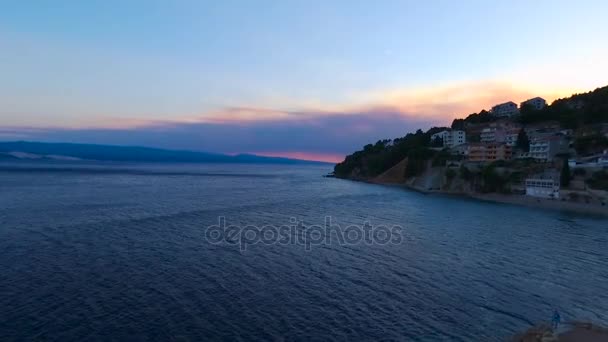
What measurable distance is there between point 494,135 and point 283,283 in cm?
9834

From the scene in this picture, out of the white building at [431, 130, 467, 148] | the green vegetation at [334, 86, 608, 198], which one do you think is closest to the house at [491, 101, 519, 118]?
the green vegetation at [334, 86, 608, 198]

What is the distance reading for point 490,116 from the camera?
443 feet

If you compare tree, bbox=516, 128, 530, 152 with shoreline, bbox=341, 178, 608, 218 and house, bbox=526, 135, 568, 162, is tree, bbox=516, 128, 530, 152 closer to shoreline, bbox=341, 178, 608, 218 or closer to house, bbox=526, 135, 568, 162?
house, bbox=526, 135, 568, 162

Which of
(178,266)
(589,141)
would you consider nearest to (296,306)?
(178,266)

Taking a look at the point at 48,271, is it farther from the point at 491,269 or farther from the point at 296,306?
the point at 491,269

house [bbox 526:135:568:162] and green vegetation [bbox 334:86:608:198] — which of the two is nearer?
green vegetation [bbox 334:86:608:198]

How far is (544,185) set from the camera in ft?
200

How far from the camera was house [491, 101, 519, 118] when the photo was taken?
132750 mm

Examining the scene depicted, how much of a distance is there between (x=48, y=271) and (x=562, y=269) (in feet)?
106

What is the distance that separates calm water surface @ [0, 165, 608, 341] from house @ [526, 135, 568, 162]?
1675 inches

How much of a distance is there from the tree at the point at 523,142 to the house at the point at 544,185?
25.1 meters

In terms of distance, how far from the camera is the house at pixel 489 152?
84938 mm

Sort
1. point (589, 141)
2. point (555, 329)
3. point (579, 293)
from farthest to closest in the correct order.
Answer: point (589, 141) < point (579, 293) < point (555, 329)

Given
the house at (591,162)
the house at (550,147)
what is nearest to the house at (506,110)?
the house at (550,147)
